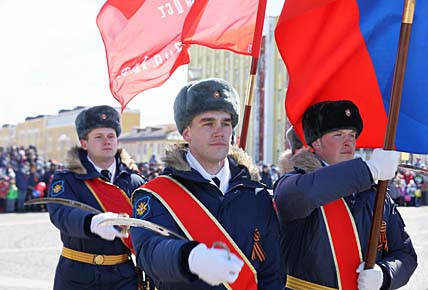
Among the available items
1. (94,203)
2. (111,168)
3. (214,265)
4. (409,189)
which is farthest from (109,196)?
(409,189)

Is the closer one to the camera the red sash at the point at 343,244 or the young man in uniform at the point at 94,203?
the red sash at the point at 343,244

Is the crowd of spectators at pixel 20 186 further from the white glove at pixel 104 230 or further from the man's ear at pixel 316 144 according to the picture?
the man's ear at pixel 316 144

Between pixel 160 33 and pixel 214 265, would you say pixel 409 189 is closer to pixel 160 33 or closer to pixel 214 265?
pixel 160 33

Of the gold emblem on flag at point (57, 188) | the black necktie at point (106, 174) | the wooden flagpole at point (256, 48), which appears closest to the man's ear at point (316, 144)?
the wooden flagpole at point (256, 48)

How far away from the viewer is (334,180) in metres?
3.00

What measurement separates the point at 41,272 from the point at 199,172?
722cm

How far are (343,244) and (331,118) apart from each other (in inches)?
24.3

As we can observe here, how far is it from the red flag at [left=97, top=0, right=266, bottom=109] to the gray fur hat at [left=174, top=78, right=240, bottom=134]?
134 cm

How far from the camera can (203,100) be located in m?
3.07

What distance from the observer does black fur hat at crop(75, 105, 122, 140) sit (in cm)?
497

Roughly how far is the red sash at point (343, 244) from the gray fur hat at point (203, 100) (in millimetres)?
677

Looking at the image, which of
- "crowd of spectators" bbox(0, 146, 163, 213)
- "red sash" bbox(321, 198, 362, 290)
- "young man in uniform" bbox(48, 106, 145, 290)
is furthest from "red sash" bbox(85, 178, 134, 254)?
"crowd of spectators" bbox(0, 146, 163, 213)

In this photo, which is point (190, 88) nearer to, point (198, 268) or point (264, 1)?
point (198, 268)

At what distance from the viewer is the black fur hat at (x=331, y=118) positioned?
3.46 meters
